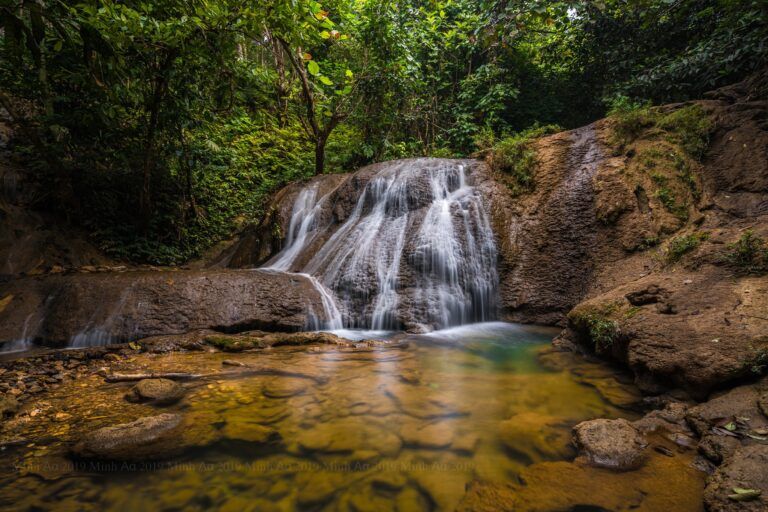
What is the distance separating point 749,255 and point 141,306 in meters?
7.14

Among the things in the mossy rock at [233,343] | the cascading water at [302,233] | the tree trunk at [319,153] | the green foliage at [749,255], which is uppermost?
the tree trunk at [319,153]

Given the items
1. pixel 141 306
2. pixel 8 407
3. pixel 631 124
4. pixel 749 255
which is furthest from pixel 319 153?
pixel 749 255

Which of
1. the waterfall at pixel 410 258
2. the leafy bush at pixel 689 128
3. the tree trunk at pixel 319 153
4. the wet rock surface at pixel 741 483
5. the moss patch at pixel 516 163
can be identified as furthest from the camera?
the tree trunk at pixel 319 153

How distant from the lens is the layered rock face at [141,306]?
4.59 metres

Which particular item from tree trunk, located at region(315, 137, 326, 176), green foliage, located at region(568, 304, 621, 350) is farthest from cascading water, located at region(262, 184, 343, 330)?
green foliage, located at region(568, 304, 621, 350)

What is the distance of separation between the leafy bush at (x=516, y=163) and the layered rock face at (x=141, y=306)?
455 cm

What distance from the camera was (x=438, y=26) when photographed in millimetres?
12219

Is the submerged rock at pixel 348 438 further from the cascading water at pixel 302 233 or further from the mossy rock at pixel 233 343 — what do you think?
the cascading water at pixel 302 233

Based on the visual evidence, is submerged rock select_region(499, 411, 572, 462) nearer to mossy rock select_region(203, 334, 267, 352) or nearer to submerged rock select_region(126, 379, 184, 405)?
submerged rock select_region(126, 379, 184, 405)

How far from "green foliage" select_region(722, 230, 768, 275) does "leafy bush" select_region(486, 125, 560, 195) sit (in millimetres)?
3562

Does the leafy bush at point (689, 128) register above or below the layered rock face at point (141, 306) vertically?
above

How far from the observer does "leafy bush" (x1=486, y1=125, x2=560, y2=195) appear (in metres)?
6.87

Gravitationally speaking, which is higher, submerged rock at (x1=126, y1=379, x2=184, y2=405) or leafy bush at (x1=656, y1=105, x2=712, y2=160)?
leafy bush at (x1=656, y1=105, x2=712, y2=160)

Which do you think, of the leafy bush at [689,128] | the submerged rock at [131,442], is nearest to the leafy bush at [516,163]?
the leafy bush at [689,128]
